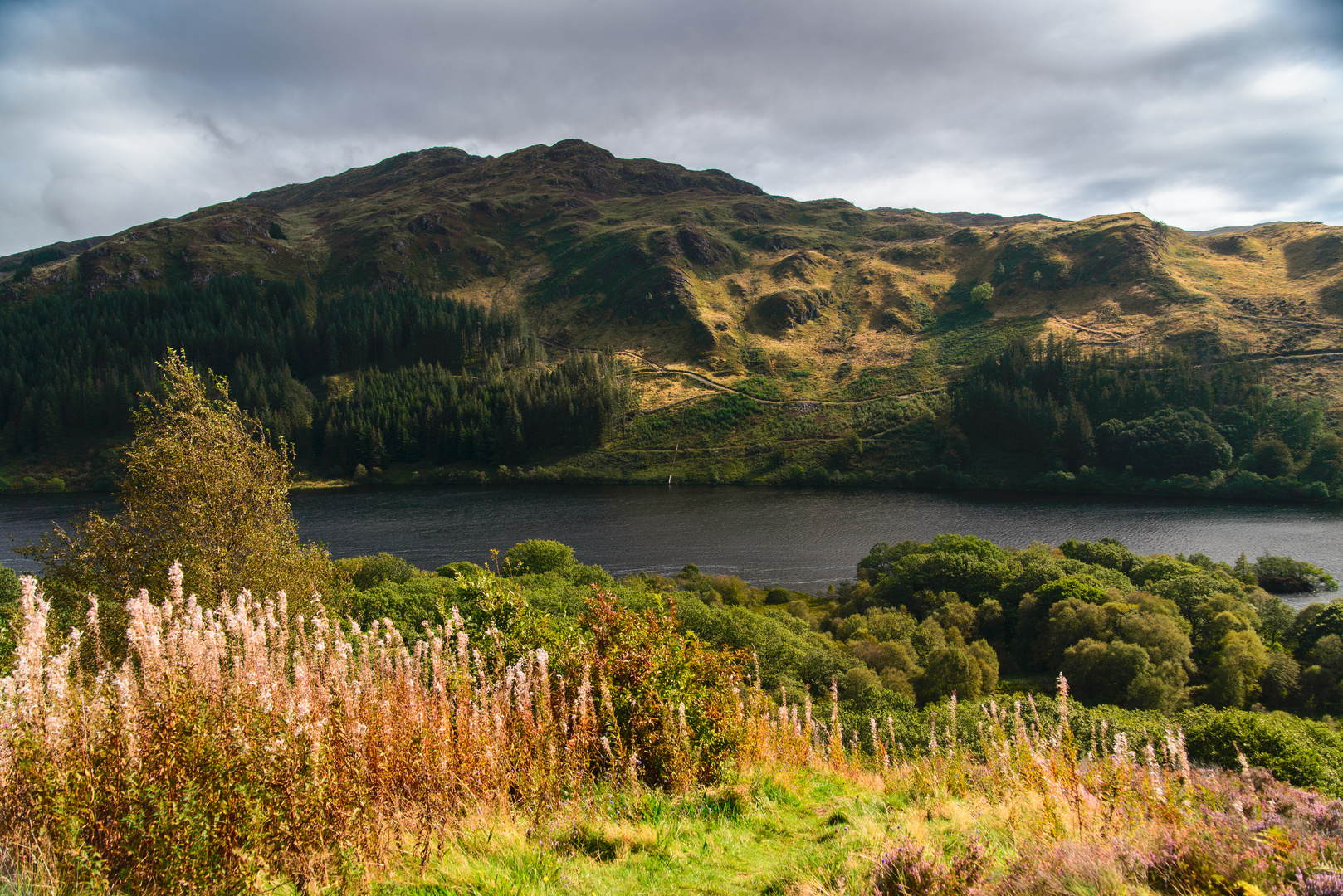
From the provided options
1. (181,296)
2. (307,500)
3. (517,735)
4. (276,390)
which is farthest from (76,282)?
(517,735)

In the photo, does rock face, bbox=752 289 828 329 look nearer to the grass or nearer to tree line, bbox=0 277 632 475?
tree line, bbox=0 277 632 475

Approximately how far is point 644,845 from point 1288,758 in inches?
892

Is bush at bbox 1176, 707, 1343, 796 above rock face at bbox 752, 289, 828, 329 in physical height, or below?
below

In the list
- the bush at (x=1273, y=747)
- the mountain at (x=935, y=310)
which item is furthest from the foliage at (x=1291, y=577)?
the mountain at (x=935, y=310)

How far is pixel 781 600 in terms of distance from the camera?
52094 mm

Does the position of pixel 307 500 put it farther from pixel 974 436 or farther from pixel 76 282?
pixel 76 282

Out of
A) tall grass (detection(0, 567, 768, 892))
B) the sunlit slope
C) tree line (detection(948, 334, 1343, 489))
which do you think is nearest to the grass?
tall grass (detection(0, 567, 768, 892))

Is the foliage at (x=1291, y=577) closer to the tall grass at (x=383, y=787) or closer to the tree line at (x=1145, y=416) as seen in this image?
the tree line at (x=1145, y=416)

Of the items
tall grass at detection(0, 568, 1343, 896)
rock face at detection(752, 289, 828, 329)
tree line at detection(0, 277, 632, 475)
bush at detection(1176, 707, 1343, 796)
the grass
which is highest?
rock face at detection(752, 289, 828, 329)

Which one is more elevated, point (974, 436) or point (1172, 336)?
point (1172, 336)

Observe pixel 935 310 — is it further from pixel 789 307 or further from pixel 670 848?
pixel 670 848

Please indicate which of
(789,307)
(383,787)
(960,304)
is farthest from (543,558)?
(960,304)

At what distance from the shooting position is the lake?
64.1m

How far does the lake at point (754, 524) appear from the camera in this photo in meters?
64.1
